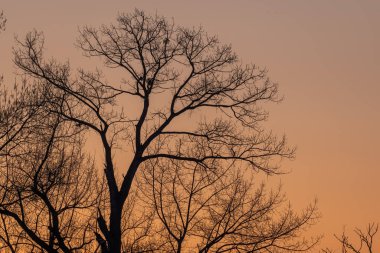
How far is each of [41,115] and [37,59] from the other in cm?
193

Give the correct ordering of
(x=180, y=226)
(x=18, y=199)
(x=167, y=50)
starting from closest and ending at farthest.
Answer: (x=18, y=199)
(x=167, y=50)
(x=180, y=226)

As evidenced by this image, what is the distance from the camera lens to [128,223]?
3005 cm

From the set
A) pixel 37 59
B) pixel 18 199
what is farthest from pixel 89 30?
pixel 18 199

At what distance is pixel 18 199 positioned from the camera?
80.5 ft

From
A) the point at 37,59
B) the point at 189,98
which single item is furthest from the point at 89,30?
the point at 189,98

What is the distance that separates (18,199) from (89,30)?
255 inches

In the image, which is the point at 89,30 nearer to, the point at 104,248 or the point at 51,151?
the point at 51,151

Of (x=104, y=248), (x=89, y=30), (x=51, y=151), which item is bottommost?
(x=104, y=248)

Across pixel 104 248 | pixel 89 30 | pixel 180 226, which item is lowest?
pixel 104 248

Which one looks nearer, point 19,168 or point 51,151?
point 19,168

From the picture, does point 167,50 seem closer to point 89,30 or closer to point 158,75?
point 158,75

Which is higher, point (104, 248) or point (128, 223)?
point (128, 223)

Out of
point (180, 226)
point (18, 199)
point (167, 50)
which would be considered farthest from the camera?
point (180, 226)

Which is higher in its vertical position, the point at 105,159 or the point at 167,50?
the point at 167,50
